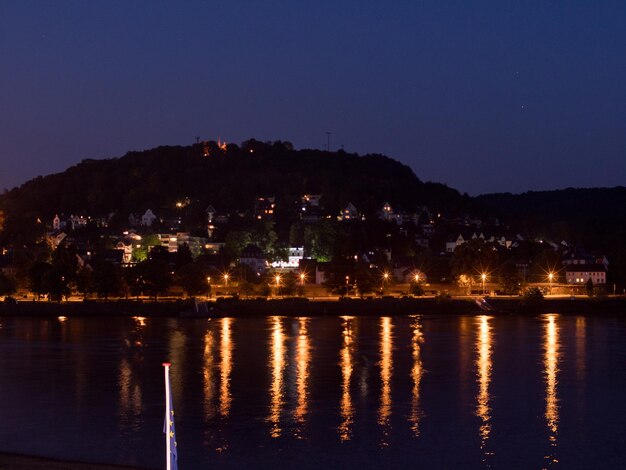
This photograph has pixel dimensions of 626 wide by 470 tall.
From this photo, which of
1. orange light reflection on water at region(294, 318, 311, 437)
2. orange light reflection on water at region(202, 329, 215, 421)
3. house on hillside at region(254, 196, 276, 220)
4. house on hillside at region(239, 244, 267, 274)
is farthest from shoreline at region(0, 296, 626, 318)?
house on hillside at region(254, 196, 276, 220)

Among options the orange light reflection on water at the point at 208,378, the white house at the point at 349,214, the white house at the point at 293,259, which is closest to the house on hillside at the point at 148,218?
the white house at the point at 349,214

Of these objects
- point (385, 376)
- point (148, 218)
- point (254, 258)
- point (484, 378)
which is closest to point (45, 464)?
point (385, 376)

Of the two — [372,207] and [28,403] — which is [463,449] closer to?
[28,403]

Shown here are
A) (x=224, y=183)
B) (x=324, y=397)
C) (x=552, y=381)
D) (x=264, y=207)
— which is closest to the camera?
(x=324, y=397)

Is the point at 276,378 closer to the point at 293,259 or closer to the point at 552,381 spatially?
the point at 552,381

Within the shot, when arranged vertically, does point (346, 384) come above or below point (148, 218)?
below

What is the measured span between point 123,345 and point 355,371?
908 cm

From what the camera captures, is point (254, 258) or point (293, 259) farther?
point (293, 259)

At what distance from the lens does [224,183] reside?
90.4 meters

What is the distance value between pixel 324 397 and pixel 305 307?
22.1 meters

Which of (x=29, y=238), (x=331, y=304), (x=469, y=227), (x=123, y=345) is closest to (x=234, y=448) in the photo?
(x=123, y=345)

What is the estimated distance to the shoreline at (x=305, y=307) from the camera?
39.1 m

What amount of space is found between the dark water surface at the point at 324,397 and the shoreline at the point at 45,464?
1.34 feet

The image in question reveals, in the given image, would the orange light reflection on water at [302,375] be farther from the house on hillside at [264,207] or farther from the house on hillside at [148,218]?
the house on hillside at [148,218]
